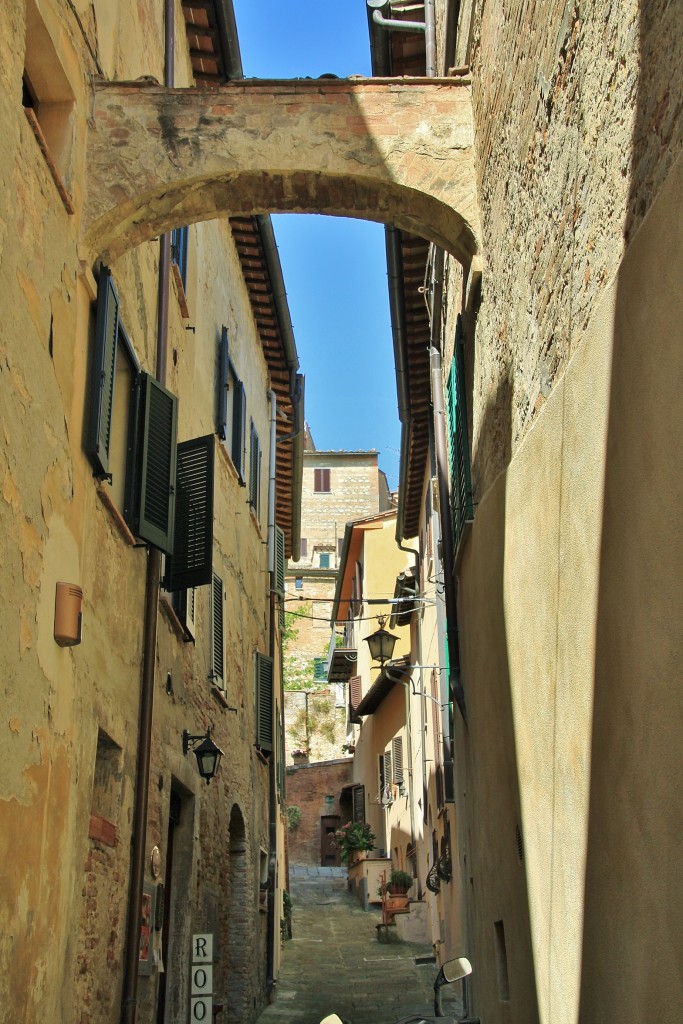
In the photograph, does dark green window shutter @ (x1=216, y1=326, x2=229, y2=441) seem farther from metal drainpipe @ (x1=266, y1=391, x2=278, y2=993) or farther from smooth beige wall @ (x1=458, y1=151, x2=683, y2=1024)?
smooth beige wall @ (x1=458, y1=151, x2=683, y2=1024)

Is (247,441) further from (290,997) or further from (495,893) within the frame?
(495,893)

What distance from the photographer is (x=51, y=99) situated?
7355 mm

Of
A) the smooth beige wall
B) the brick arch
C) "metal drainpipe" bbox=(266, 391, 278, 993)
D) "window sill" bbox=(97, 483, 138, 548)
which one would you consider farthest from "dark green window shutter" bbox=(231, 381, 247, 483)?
the smooth beige wall

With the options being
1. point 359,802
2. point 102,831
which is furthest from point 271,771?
point 359,802

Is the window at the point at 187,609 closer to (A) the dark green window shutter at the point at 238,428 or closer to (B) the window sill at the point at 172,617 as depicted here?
(B) the window sill at the point at 172,617

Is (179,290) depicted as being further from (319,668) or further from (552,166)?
(319,668)

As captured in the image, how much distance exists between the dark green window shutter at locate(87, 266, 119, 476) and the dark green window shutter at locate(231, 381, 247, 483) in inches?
255

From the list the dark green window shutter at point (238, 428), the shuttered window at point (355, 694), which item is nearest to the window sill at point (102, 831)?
the dark green window shutter at point (238, 428)

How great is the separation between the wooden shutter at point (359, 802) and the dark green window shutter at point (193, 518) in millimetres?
23288

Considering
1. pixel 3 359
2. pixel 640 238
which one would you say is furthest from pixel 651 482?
pixel 3 359

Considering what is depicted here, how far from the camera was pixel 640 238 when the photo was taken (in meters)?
4.11

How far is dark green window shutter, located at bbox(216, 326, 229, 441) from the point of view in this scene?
13.1 meters

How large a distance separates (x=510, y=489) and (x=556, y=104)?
2.18 meters

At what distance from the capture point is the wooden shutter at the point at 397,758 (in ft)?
79.1
